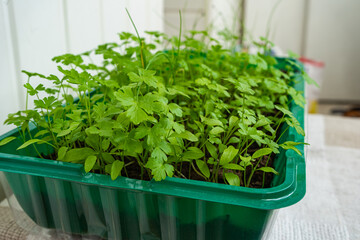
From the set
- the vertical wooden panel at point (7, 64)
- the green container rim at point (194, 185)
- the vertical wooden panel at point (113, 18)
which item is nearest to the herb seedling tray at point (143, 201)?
the green container rim at point (194, 185)

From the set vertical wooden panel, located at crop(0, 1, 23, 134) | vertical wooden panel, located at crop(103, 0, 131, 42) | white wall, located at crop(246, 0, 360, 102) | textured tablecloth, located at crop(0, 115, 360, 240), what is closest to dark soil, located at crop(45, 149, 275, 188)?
textured tablecloth, located at crop(0, 115, 360, 240)

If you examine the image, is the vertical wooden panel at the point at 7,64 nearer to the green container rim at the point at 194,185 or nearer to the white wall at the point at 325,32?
the green container rim at the point at 194,185

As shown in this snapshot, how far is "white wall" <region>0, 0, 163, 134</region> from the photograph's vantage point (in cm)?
74

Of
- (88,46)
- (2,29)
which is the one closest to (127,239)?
(2,29)

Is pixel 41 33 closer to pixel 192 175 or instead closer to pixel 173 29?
pixel 192 175

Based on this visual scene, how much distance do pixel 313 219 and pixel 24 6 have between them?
805mm

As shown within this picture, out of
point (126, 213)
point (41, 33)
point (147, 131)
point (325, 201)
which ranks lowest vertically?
point (325, 201)

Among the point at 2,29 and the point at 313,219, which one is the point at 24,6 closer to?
the point at 2,29

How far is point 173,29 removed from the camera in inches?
84.3

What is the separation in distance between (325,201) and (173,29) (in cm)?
159

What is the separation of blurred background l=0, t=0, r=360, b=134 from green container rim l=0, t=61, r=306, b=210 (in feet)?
0.96

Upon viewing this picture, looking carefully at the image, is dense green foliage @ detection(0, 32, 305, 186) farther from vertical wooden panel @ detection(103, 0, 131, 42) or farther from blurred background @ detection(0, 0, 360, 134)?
vertical wooden panel @ detection(103, 0, 131, 42)

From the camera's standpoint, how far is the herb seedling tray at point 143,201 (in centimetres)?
44

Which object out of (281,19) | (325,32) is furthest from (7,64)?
(325,32)
